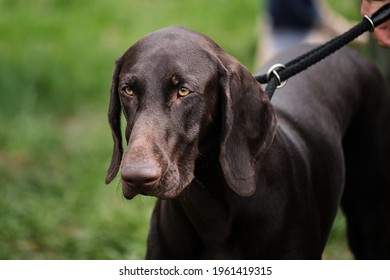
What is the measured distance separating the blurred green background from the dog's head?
123 centimetres

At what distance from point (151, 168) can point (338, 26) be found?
5056 millimetres

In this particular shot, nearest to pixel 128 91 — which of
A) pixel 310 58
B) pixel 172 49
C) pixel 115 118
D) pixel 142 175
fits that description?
pixel 172 49

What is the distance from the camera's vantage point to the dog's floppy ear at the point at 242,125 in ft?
11.3

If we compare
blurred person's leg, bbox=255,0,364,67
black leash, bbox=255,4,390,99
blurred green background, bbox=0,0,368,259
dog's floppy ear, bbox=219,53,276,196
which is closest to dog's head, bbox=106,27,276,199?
dog's floppy ear, bbox=219,53,276,196

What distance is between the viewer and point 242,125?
11.6 ft

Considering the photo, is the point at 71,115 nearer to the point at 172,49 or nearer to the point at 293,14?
the point at 293,14

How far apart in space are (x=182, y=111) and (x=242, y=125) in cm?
36

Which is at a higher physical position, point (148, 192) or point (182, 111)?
point (182, 111)

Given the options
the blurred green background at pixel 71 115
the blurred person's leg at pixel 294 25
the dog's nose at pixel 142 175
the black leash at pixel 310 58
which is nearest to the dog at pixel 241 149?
the dog's nose at pixel 142 175

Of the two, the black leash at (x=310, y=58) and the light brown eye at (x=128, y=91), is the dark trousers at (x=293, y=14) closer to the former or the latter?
the black leash at (x=310, y=58)

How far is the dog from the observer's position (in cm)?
325

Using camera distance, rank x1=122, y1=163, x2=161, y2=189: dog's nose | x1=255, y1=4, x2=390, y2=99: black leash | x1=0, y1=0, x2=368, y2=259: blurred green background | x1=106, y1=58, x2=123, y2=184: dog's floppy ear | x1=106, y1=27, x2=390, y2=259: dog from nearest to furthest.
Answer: x1=122, y1=163, x2=161, y2=189: dog's nose, x1=106, y1=27, x2=390, y2=259: dog, x1=106, y1=58, x2=123, y2=184: dog's floppy ear, x1=255, y1=4, x2=390, y2=99: black leash, x1=0, y1=0, x2=368, y2=259: blurred green background

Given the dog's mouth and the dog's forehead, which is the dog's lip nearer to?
the dog's mouth

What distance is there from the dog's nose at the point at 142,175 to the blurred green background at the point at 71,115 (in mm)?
1542
